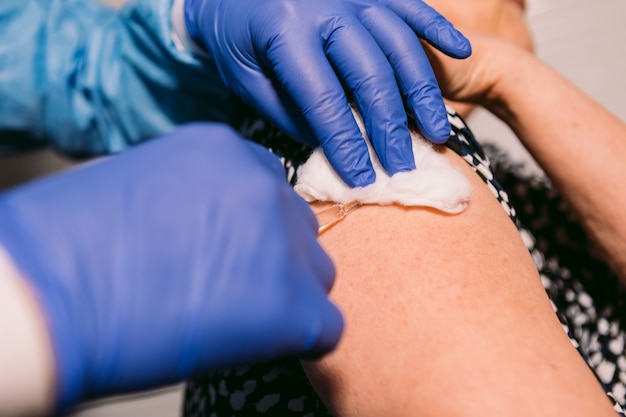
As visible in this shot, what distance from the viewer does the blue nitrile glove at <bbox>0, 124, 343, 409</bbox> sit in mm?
382

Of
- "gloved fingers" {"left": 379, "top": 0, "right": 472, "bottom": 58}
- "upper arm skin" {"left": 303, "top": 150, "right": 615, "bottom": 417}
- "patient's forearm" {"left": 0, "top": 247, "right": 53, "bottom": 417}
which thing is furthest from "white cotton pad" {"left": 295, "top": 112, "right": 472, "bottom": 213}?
"patient's forearm" {"left": 0, "top": 247, "right": 53, "bottom": 417}

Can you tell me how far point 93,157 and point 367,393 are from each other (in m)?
0.98

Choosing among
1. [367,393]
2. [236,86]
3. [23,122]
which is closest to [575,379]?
[367,393]

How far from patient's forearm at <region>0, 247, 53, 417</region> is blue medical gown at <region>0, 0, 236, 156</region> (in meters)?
0.71

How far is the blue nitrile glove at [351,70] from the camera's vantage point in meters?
0.68

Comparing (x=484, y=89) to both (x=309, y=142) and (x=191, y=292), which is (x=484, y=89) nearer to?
(x=309, y=142)

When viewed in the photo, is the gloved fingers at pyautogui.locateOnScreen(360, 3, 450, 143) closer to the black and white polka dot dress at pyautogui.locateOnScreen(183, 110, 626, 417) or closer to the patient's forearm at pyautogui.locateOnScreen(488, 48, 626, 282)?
the black and white polka dot dress at pyautogui.locateOnScreen(183, 110, 626, 417)

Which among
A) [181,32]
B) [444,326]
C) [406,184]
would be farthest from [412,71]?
[181,32]

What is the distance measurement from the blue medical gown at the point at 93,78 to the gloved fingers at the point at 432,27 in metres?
0.39

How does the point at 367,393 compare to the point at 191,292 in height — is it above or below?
below

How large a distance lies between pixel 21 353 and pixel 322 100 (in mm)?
461

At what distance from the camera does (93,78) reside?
1.09 metres

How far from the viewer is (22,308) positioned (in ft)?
1.14

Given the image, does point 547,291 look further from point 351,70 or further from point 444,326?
point 351,70
